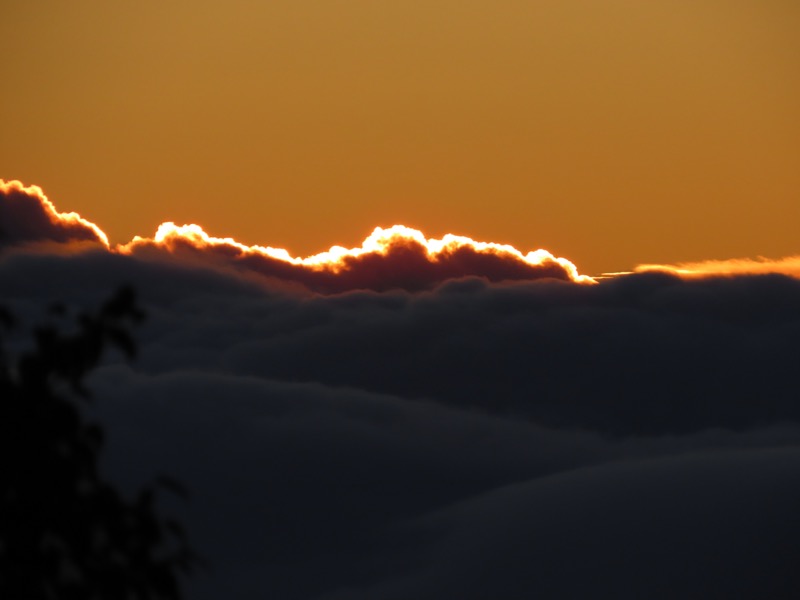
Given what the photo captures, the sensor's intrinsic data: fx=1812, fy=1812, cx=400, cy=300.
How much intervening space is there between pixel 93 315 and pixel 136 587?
276 cm

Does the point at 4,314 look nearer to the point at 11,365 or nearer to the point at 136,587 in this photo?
the point at 11,365

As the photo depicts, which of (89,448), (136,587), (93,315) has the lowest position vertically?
(136,587)

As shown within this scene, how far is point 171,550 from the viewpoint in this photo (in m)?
18.4

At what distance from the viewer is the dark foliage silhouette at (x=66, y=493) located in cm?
1769

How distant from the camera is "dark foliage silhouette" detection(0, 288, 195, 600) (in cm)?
1769

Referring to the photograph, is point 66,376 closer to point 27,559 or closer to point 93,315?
point 93,315

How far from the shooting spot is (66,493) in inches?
709

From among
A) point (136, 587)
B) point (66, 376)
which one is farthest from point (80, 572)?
point (66, 376)

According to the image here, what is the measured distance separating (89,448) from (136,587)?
1503 mm

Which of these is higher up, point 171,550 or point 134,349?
point 134,349

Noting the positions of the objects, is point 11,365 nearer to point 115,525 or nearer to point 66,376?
point 66,376

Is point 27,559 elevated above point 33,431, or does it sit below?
below

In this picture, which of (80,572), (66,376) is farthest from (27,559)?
(66,376)

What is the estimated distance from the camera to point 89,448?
58.4 ft
